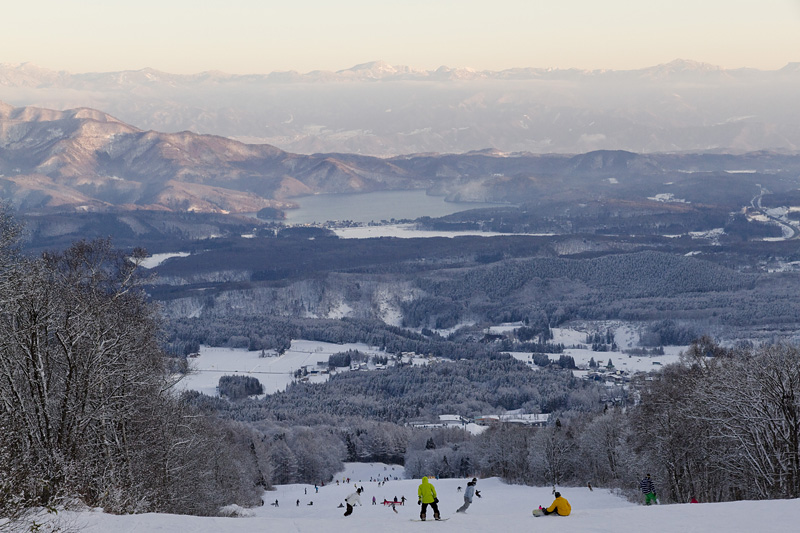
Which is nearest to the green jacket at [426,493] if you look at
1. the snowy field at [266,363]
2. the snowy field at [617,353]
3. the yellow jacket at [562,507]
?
the yellow jacket at [562,507]

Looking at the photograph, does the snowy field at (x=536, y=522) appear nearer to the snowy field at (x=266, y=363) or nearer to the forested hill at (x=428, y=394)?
the forested hill at (x=428, y=394)

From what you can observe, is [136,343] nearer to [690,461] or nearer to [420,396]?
[690,461]

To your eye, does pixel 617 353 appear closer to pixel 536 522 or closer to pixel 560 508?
pixel 560 508

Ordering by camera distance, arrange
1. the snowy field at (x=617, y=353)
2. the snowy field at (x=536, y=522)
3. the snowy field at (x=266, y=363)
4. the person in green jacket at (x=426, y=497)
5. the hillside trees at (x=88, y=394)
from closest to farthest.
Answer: the snowy field at (x=536, y=522) < the hillside trees at (x=88, y=394) < the person in green jacket at (x=426, y=497) < the snowy field at (x=266, y=363) < the snowy field at (x=617, y=353)

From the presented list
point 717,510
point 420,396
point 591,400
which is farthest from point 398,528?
point 420,396

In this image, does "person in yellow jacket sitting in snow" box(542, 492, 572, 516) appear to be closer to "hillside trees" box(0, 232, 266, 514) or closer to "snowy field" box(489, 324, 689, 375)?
"hillside trees" box(0, 232, 266, 514)

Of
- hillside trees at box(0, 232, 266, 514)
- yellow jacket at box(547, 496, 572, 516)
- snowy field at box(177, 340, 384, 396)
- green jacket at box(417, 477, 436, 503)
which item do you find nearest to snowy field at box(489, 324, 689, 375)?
snowy field at box(177, 340, 384, 396)

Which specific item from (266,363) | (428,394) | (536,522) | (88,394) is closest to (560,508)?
(536,522)

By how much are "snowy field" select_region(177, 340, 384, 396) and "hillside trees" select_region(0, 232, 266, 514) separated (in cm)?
7499

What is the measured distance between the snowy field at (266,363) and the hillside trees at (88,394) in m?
75.0

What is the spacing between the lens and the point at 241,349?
133 m

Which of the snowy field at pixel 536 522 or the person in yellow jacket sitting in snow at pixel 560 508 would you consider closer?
the snowy field at pixel 536 522

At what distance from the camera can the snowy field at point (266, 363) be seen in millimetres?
112938

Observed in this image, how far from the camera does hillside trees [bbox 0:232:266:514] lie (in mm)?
22578
